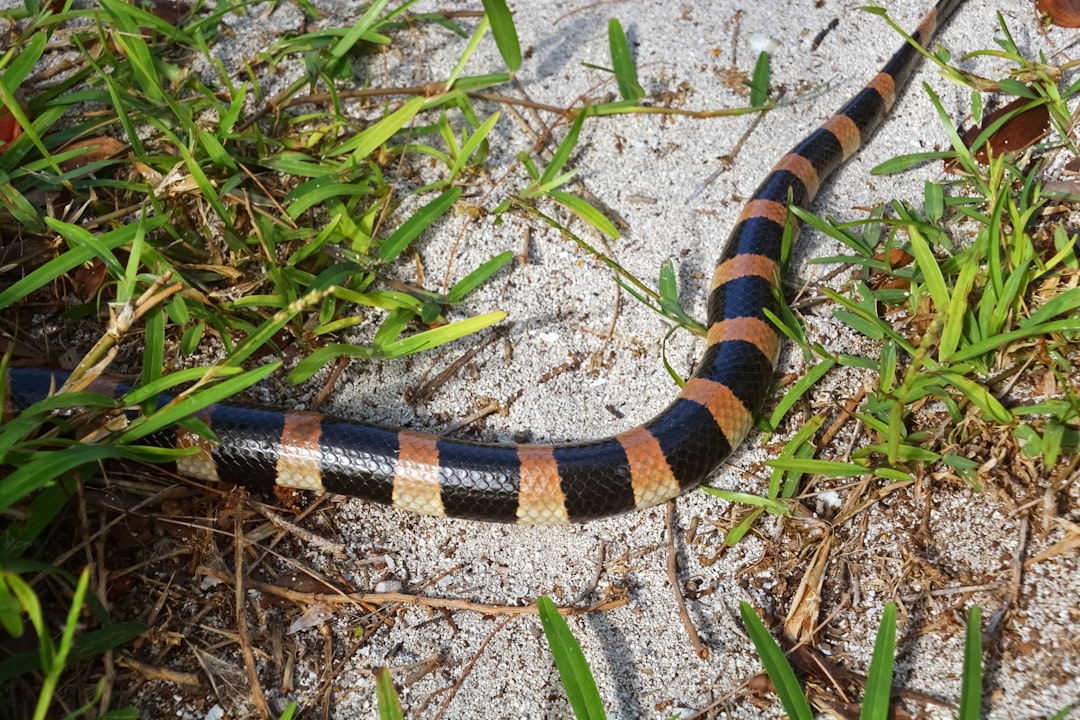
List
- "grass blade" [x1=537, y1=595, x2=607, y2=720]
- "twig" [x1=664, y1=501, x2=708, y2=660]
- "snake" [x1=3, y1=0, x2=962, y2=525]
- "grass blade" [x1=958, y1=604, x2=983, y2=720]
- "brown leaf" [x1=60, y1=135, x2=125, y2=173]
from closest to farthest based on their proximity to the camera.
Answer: "grass blade" [x1=958, y1=604, x2=983, y2=720], "grass blade" [x1=537, y1=595, x2=607, y2=720], "twig" [x1=664, y1=501, x2=708, y2=660], "snake" [x1=3, y1=0, x2=962, y2=525], "brown leaf" [x1=60, y1=135, x2=125, y2=173]

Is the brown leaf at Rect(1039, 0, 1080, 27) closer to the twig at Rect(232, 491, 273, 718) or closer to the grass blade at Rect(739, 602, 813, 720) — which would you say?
the grass blade at Rect(739, 602, 813, 720)

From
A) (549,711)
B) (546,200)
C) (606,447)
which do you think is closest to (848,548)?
(606,447)

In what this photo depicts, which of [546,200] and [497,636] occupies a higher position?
[546,200]

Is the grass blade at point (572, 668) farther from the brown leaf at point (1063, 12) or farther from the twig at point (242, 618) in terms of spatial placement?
the brown leaf at point (1063, 12)

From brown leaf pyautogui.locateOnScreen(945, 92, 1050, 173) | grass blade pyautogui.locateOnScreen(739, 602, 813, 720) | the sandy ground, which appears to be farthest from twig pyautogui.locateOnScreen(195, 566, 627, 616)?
brown leaf pyautogui.locateOnScreen(945, 92, 1050, 173)

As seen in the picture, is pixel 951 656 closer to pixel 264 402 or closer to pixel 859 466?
pixel 859 466

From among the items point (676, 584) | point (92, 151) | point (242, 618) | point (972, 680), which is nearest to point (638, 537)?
point (676, 584)

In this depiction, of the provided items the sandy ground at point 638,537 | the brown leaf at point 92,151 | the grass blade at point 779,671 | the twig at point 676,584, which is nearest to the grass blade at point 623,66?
the sandy ground at point 638,537

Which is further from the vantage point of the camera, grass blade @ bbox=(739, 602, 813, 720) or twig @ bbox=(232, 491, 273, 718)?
twig @ bbox=(232, 491, 273, 718)

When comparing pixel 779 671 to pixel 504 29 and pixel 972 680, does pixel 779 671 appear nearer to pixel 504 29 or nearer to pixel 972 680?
pixel 972 680
